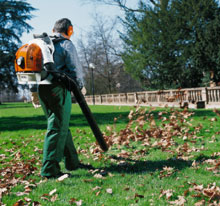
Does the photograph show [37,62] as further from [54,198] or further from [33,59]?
[54,198]

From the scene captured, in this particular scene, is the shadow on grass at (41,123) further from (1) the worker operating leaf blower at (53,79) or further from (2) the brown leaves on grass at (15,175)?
(1) the worker operating leaf blower at (53,79)

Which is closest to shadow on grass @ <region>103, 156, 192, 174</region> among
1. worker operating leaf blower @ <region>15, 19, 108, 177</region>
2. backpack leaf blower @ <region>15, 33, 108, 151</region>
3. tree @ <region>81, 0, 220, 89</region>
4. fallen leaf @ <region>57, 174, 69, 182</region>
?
fallen leaf @ <region>57, 174, 69, 182</region>

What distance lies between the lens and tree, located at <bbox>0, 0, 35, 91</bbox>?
2258 centimetres

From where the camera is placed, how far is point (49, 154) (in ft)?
11.0

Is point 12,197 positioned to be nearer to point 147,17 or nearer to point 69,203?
point 69,203

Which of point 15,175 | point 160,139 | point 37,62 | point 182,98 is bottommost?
point 15,175

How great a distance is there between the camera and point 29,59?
3107mm

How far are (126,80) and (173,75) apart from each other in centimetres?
2780

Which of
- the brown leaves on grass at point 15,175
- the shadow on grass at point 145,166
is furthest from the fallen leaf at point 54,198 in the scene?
the shadow on grass at point 145,166

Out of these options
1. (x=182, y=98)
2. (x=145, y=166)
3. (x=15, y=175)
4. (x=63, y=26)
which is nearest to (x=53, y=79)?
(x=63, y=26)

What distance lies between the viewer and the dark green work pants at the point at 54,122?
131 inches

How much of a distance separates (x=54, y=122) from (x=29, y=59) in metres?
0.88

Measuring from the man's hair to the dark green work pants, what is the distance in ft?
2.80

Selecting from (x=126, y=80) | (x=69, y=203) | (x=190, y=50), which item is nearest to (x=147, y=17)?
(x=190, y=50)
